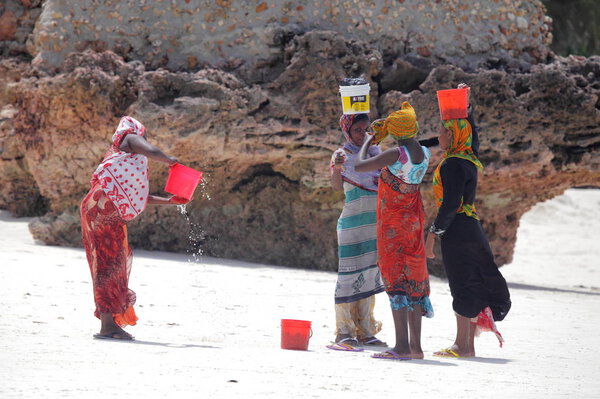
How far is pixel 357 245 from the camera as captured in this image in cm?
584

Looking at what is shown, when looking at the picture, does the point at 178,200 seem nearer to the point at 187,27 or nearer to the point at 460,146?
the point at 460,146

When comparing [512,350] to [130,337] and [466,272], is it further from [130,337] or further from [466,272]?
[130,337]

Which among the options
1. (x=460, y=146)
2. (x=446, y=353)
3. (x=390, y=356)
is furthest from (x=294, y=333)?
(x=460, y=146)

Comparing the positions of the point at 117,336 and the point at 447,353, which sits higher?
the point at 117,336

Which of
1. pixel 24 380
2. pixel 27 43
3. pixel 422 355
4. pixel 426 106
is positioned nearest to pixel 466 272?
pixel 422 355

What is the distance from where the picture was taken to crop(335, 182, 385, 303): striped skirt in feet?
19.1

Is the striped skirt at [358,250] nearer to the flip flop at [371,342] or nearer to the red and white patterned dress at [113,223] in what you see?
the flip flop at [371,342]

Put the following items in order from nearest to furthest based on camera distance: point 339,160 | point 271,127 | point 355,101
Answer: point 339,160 → point 355,101 → point 271,127

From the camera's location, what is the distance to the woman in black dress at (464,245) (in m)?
5.34

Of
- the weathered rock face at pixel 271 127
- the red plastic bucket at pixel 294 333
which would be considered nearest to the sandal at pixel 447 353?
the red plastic bucket at pixel 294 333

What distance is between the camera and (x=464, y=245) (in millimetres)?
5395

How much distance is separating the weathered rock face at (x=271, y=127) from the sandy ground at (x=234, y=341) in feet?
1.82

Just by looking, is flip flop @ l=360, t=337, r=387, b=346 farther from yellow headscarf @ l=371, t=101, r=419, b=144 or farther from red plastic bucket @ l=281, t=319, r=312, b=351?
yellow headscarf @ l=371, t=101, r=419, b=144

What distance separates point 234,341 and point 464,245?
5.06ft
